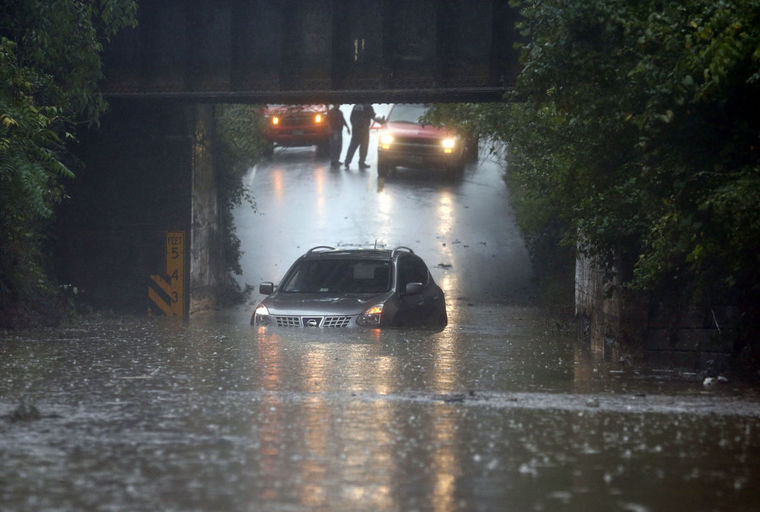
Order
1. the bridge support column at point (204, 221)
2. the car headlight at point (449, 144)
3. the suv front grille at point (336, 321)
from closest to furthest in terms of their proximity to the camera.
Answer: the suv front grille at point (336, 321), the bridge support column at point (204, 221), the car headlight at point (449, 144)

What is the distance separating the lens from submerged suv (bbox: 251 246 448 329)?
14492 millimetres

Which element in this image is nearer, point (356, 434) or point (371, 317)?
point (356, 434)

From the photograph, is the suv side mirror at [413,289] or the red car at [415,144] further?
Answer: the red car at [415,144]

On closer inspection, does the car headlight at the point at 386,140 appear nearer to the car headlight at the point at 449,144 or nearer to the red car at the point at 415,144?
the red car at the point at 415,144

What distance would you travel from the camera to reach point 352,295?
49.9 feet

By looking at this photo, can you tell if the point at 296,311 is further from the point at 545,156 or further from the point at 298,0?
the point at 298,0

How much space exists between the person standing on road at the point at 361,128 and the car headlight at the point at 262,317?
20.6m

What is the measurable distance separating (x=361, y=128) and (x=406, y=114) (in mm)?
1951

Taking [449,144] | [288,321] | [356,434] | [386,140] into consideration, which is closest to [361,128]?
[386,140]

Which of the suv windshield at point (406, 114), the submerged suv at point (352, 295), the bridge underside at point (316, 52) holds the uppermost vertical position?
the bridge underside at point (316, 52)

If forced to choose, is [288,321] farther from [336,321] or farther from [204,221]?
[204,221]

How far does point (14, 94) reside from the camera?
49.5ft

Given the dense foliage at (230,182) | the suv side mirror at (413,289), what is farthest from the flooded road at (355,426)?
the dense foliage at (230,182)

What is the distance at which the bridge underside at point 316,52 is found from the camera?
2067 cm
